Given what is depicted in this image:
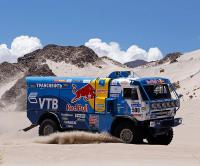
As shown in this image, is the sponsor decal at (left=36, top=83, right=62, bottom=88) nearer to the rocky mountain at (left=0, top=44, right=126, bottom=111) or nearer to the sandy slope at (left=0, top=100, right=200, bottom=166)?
the sandy slope at (left=0, top=100, right=200, bottom=166)

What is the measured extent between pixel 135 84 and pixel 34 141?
390 centimetres

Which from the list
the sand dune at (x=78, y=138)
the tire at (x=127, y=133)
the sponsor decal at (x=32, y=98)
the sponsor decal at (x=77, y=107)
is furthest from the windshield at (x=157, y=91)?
the sponsor decal at (x=32, y=98)

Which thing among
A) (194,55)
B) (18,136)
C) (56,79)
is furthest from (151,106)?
(194,55)

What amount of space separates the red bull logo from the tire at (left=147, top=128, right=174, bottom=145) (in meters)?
2.61

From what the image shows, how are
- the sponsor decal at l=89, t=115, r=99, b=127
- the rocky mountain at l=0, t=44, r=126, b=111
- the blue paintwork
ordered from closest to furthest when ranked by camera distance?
the blue paintwork → the sponsor decal at l=89, t=115, r=99, b=127 → the rocky mountain at l=0, t=44, r=126, b=111

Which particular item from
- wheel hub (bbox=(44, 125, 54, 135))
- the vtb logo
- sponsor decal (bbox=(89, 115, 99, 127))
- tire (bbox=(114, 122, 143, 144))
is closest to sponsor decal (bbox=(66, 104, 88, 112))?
sponsor decal (bbox=(89, 115, 99, 127))

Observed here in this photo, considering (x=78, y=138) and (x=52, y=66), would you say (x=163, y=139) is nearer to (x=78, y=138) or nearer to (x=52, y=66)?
(x=78, y=138)

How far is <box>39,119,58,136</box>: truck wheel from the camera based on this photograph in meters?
19.9

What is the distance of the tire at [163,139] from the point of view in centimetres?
1934

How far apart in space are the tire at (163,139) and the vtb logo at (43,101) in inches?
141

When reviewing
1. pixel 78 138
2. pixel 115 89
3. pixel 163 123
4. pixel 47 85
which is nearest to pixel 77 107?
pixel 78 138

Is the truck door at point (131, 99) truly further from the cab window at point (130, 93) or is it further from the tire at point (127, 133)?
the tire at point (127, 133)

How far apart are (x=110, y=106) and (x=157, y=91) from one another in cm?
168

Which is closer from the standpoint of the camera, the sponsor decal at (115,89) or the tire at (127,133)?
the tire at (127,133)
